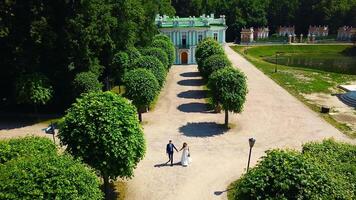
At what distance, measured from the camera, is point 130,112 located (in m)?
18.5

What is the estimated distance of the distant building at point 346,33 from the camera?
8782cm

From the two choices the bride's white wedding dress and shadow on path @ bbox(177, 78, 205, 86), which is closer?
the bride's white wedding dress

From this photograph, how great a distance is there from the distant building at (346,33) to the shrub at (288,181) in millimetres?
83927

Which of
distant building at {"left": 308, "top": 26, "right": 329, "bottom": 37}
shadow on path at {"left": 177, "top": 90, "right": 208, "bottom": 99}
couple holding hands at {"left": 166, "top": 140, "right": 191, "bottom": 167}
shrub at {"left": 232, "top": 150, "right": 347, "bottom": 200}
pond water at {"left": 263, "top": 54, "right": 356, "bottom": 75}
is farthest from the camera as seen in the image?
distant building at {"left": 308, "top": 26, "right": 329, "bottom": 37}

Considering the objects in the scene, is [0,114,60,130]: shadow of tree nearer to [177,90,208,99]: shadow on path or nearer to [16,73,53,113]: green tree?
[16,73,53,113]: green tree

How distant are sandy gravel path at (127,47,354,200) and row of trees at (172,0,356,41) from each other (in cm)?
5421

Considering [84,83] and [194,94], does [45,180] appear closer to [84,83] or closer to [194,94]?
[84,83]

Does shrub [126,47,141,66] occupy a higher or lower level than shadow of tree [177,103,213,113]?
higher

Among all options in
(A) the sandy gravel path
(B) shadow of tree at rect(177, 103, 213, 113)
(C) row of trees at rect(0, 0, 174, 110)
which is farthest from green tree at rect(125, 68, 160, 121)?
(B) shadow of tree at rect(177, 103, 213, 113)

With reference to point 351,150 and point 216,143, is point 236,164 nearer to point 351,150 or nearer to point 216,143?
point 216,143

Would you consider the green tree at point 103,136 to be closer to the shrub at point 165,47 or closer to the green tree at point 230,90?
the green tree at point 230,90

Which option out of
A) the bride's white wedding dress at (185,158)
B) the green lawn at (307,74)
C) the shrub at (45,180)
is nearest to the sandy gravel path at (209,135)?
the bride's white wedding dress at (185,158)

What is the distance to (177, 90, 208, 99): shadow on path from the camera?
38906mm

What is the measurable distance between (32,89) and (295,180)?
2306 cm
